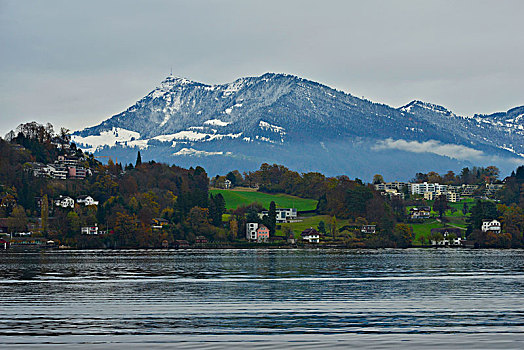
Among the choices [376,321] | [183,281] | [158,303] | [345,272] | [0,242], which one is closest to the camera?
[376,321]

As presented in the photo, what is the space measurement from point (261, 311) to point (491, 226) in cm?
15627

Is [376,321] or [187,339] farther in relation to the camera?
[376,321]

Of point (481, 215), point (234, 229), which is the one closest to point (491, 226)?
point (481, 215)

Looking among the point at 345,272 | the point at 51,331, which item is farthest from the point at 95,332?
the point at 345,272

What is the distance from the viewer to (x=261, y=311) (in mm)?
42969

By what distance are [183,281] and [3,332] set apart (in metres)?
32.4

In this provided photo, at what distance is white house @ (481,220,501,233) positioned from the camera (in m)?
186

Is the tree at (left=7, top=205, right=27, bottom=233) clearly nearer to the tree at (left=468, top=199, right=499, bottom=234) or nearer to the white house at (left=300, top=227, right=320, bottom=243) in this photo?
the white house at (left=300, top=227, right=320, bottom=243)

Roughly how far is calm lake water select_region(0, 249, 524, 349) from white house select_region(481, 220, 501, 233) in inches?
4692

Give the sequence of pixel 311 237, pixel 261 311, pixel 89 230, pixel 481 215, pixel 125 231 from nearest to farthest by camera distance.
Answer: pixel 261 311 → pixel 89 230 → pixel 125 231 → pixel 481 215 → pixel 311 237

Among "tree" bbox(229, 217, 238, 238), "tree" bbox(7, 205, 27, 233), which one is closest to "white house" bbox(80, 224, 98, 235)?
"tree" bbox(7, 205, 27, 233)

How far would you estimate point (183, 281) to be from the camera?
218 ft

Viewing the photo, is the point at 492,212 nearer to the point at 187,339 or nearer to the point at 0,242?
the point at 0,242

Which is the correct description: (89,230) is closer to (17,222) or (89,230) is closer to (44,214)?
(44,214)
